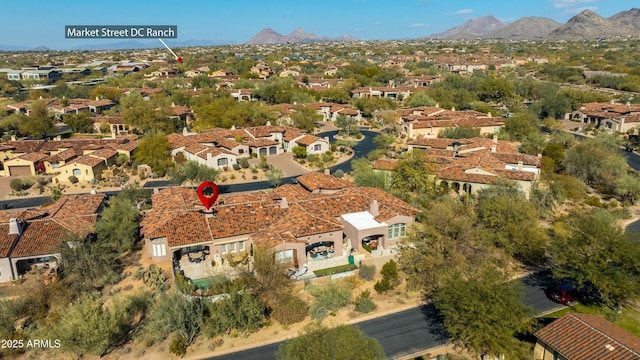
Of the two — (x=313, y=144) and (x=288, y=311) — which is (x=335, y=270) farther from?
(x=313, y=144)

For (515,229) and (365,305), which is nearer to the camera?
(365,305)

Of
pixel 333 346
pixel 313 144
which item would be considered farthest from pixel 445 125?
pixel 333 346

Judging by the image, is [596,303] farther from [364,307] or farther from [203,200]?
[203,200]

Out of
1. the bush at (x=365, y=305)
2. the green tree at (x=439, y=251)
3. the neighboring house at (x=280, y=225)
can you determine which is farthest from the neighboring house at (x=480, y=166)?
the bush at (x=365, y=305)

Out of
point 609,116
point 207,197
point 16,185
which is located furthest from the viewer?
point 609,116

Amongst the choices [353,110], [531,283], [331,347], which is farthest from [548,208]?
[353,110]

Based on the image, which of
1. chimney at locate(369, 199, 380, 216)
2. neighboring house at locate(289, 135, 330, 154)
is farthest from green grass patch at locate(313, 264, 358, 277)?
neighboring house at locate(289, 135, 330, 154)

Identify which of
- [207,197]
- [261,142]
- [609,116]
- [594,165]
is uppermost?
[609,116]
